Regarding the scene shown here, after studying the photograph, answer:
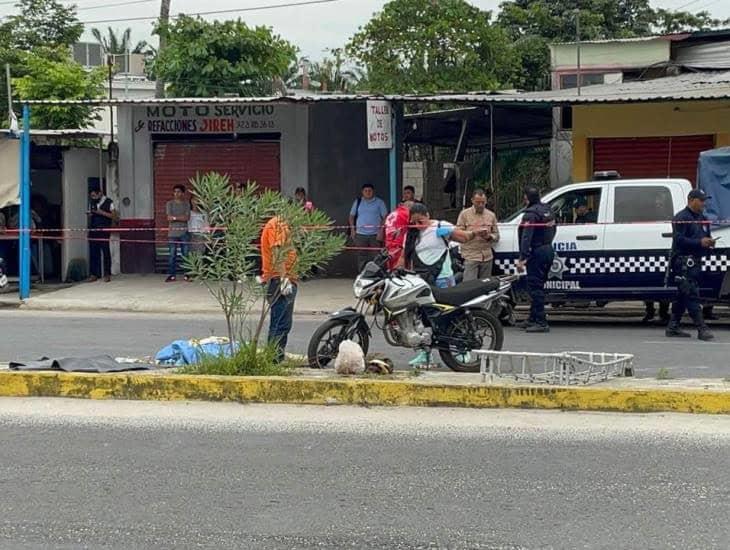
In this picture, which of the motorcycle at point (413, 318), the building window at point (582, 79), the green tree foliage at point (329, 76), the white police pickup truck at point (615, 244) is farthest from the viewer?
the green tree foliage at point (329, 76)

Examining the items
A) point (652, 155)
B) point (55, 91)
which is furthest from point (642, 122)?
point (55, 91)

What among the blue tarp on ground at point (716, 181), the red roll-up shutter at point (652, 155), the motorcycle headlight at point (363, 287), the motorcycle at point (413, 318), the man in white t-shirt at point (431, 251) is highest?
the red roll-up shutter at point (652, 155)

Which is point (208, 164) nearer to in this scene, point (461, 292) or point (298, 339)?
point (298, 339)

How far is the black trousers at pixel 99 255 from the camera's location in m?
19.1

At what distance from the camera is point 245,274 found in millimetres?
8539

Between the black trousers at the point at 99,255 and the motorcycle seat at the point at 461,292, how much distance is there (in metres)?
10.7

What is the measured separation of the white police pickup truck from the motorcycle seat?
3565 millimetres

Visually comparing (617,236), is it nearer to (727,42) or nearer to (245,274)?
(245,274)

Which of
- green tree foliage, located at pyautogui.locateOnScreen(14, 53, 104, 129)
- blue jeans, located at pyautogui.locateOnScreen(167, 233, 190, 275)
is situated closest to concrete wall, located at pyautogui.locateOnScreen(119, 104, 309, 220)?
blue jeans, located at pyautogui.locateOnScreen(167, 233, 190, 275)

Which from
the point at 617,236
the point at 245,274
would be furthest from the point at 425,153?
the point at 245,274

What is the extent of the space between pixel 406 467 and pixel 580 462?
3.52 feet

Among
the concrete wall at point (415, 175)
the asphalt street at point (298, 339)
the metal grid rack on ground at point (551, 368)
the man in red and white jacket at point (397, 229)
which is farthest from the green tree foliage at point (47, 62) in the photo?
the metal grid rack on ground at point (551, 368)

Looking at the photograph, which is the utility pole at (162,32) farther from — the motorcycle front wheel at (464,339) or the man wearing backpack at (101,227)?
the motorcycle front wheel at (464,339)

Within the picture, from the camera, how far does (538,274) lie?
12719 millimetres
